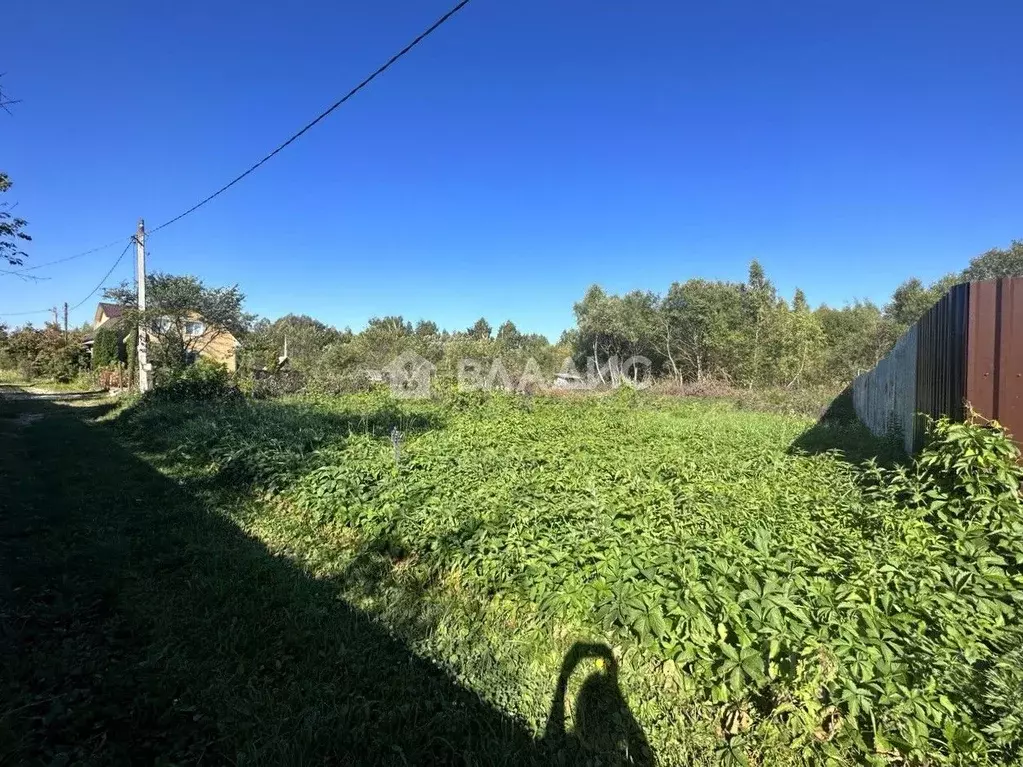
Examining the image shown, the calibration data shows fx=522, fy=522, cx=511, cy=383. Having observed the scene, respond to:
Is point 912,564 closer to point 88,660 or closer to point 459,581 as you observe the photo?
point 459,581

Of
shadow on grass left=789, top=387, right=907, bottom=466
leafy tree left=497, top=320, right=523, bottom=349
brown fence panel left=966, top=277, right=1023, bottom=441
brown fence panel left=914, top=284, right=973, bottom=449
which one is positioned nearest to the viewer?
brown fence panel left=966, top=277, right=1023, bottom=441

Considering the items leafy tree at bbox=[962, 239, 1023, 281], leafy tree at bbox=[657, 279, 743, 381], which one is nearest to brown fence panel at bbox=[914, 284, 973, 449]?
leafy tree at bbox=[657, 279, 743, 381]

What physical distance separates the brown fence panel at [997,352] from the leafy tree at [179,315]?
16979 millimetres

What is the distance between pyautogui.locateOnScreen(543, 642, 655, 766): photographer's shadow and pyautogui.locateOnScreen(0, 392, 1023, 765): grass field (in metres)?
0.01

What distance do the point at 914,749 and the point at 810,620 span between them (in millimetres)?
582

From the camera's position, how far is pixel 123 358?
25.8m

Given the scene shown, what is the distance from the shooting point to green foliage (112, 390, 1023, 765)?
2.16 meters

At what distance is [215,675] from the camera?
2.73 metres

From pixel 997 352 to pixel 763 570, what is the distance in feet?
7.56

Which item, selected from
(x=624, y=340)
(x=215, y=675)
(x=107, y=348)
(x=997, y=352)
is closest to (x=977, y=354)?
(x=997, y=352)

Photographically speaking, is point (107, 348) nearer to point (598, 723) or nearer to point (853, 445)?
point (853, 445)

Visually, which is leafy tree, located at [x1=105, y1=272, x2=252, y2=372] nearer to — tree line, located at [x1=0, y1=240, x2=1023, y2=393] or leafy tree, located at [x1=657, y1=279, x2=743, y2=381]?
tree line, located at [x1=0, y1=240, x2=1023, y2=393]

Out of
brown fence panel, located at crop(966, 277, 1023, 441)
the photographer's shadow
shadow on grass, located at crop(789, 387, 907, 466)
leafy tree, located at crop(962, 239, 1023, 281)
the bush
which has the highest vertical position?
leafy tree, located at crop(962, 239, 1023, 281)

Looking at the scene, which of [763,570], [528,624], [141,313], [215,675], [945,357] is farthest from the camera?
[141,313]
